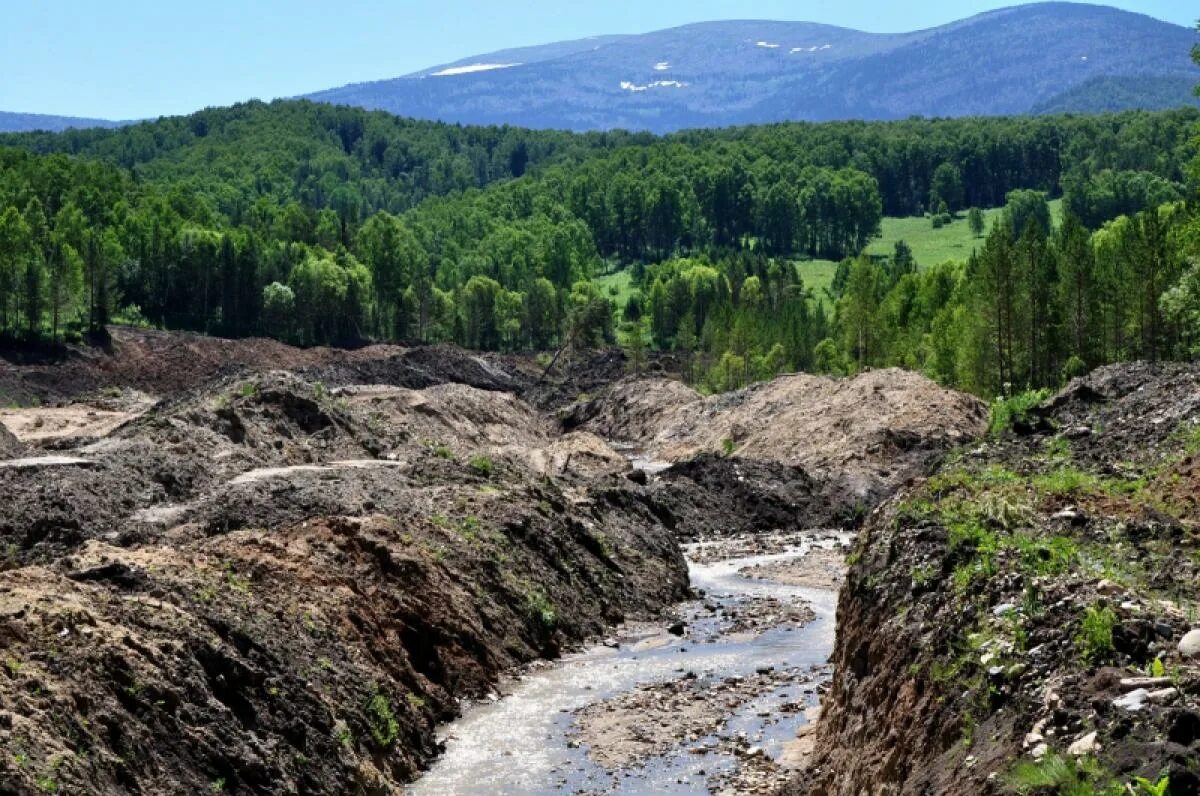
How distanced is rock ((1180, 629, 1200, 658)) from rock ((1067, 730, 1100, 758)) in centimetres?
151

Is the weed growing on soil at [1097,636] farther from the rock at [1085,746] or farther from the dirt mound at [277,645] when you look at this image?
the dirt mound at [277,645]

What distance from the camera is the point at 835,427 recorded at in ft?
255

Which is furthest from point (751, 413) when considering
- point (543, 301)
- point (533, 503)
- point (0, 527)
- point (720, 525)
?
point (543, 301)

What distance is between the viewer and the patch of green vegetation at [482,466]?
48584mm

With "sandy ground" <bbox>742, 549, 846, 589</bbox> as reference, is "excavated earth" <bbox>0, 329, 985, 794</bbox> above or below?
above

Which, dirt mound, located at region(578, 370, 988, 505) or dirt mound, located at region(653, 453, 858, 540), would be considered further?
dirt mound, located at region(578, 370, 988, 505)

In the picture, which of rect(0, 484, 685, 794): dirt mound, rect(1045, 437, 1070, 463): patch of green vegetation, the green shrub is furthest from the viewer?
the green shrub

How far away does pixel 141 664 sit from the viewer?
23.4 m

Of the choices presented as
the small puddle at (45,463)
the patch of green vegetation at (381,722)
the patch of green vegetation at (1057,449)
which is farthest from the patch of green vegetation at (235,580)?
the patch of green vegetation at (1057,449)

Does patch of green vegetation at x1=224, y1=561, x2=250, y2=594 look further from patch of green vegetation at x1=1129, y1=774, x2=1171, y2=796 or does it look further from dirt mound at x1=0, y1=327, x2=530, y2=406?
dirt mound at x1=0, y1=327, x2=530, y2=406

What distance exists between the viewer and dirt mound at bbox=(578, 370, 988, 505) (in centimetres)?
7075

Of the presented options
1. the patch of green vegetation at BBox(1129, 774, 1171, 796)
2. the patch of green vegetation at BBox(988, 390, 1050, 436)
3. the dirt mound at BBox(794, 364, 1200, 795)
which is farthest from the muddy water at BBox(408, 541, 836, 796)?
the patch of green vegetation at BBox(1129, 774, 1171, 796)

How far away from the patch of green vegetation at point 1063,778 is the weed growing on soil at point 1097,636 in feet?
5.91

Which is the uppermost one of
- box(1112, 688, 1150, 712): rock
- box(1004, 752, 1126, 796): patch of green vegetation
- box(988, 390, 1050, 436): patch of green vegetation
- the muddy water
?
box(1112, 688, 1150, 712): rock
